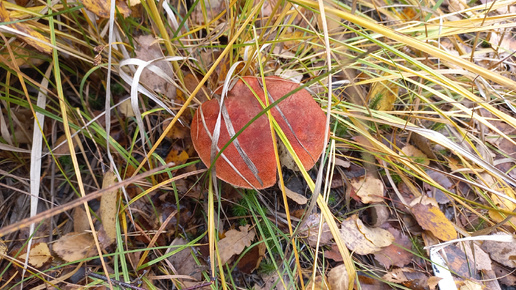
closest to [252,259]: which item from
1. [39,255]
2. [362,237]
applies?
[362,237]

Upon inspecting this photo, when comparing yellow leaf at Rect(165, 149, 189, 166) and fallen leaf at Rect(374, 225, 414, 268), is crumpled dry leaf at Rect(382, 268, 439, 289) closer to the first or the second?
fallen leaf at Rect(374, 225, 414, 268)

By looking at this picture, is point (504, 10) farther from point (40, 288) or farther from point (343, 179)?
Result: point (40, 288)

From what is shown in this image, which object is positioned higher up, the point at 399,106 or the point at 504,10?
the point at 504,10

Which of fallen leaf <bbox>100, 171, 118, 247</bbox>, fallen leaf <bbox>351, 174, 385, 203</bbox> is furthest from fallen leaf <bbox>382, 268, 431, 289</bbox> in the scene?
fallen leaf <bbox>100, 171, 118, 247</bbox>

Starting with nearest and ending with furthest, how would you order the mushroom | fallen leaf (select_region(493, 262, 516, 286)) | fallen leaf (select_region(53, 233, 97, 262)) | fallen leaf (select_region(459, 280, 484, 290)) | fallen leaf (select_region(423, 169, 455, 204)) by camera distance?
the mushroom
fallen leaf (select_region(53, 233, 97, 262))
fallen leaf (select_region(459, 280, 484, 290))
fallen leaf (select_region(493, 262, 516, 286))
fallen leaf (select_region(423, 169, 455, 204))

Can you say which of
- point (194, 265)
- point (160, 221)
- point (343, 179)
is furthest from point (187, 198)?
point (343, 179)

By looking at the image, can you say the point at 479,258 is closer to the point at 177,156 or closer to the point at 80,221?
the point at 177,156

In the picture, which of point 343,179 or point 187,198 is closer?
point 187,198
